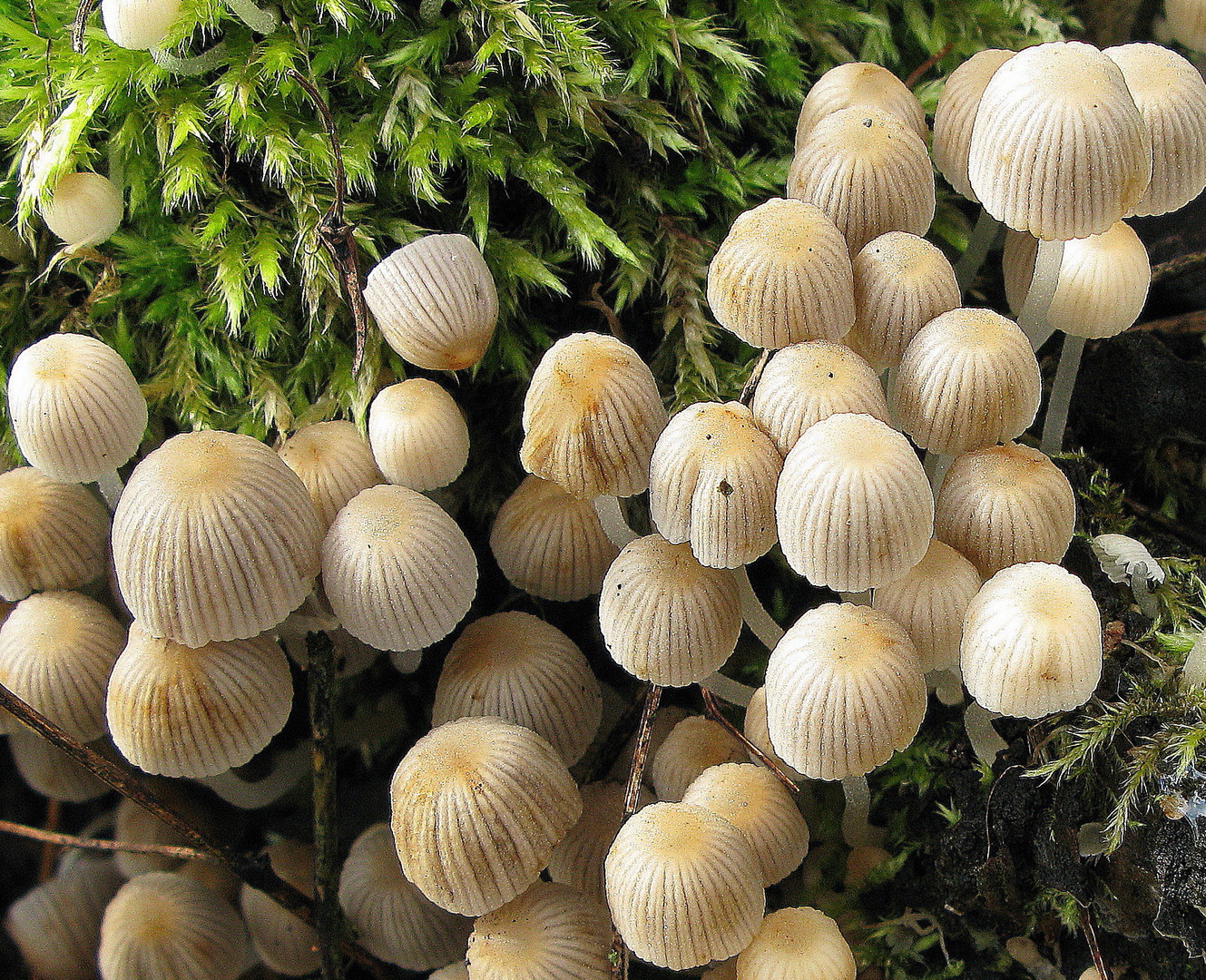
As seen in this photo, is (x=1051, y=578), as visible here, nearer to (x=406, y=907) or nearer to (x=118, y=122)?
(x=406, y=907)

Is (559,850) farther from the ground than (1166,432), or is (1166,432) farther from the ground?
(1166,432)

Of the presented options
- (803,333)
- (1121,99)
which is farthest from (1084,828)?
(1121,99)

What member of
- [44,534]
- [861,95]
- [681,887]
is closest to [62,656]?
[44,534]

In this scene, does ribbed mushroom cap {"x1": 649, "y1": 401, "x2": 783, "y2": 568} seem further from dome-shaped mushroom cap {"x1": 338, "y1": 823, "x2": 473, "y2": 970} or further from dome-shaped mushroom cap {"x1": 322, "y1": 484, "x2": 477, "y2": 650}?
dome-shaped mushroom cap {"x1": 338, "y1": 823, "x2": 473, "y2": 970}

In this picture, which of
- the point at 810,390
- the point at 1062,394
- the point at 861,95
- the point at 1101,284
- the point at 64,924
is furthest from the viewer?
the point at 64,924

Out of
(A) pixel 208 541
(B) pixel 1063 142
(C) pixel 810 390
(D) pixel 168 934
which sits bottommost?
(D) pixel 168 934

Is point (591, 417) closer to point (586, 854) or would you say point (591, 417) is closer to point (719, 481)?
point (719, 481)

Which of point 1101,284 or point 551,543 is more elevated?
point 1101,284
